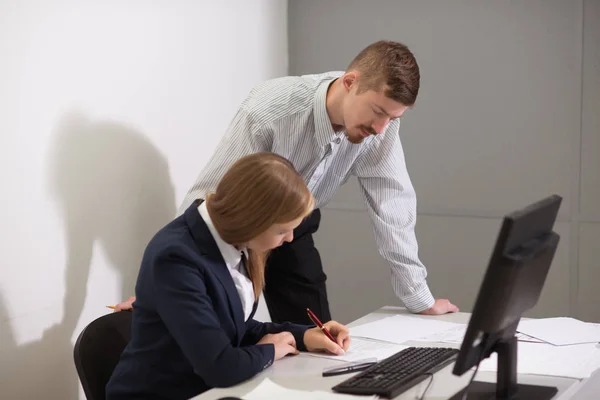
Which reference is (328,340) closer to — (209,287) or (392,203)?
(209,287)

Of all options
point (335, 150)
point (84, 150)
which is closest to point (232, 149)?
point (335, 150)

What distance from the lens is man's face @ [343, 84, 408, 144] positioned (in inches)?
86.8

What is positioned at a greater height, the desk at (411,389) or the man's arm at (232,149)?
the man's arm at (232,149)

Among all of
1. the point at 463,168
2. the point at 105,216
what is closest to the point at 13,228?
the point at 105,216

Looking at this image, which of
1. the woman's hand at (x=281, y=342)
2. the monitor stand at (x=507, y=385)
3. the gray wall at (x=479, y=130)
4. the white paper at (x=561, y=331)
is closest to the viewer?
the monitor stand at (x=507, y=385)

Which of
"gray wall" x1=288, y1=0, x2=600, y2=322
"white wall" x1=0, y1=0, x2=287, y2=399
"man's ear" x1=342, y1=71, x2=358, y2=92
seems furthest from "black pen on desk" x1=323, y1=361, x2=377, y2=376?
"gray wall" x1=288, y1=0, x2=600, y2=322

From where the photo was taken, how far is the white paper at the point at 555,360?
1.82 meters

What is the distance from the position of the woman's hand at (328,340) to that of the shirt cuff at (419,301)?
0.45 metres

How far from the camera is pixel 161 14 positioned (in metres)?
2.85

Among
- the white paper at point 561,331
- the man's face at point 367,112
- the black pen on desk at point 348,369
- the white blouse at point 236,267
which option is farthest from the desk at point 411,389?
the man's face at point 367,112

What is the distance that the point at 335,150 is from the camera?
2.50 metres

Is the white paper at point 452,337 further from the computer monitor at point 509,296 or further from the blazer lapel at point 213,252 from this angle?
the blazer lapel at point 213,252

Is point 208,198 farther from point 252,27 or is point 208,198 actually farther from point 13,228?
point 252,27

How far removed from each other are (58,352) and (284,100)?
1.00m
